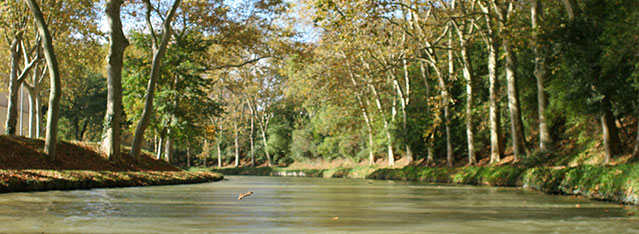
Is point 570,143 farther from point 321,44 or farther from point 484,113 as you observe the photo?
point 321,44

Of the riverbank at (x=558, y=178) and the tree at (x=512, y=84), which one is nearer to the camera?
the riverbank at (x=558, y=178)

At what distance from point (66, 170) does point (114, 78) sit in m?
5.16

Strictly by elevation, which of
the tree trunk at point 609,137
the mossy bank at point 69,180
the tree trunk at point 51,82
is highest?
the tree trunk at point 51,82

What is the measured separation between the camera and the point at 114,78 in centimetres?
2041

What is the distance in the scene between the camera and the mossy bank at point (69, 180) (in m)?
12.5

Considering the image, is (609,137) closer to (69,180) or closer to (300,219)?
(300,219)

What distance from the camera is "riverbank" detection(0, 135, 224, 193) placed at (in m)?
13.1

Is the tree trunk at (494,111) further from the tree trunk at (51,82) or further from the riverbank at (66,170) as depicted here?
the tree trunk at (51,82)

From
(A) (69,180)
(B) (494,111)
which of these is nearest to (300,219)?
(A) (69,180)

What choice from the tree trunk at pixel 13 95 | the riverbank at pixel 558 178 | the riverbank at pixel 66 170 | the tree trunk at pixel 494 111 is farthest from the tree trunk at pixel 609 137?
the tree trunk at pixel 13 95

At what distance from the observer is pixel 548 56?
18984 mm

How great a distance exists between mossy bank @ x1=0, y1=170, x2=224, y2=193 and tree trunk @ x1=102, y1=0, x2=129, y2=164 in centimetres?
220

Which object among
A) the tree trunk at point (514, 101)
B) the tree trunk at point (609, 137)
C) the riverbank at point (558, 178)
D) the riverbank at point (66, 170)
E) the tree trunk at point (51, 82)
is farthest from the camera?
the tree trunk at point (514, 101)

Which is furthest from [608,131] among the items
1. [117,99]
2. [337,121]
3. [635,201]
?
[337,121]
